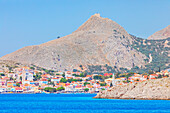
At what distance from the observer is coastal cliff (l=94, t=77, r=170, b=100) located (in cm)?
13175

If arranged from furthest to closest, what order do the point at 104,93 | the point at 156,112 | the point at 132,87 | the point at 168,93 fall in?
the point at 104,93, the point at 132,87, the point at 168,93, the point at 156,112

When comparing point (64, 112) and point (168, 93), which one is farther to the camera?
point (168, 93)

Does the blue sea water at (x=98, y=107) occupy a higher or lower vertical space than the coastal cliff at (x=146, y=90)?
lower

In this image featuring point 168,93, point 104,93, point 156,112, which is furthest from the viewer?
point 104,93

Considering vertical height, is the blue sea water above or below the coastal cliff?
below

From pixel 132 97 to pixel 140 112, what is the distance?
4302cm

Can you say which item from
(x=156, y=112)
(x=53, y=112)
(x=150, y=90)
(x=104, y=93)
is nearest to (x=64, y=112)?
(x=53, y=112)

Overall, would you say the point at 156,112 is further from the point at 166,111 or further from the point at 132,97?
the point at 132,97

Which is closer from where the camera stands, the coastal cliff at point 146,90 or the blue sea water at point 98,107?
the blue sea water at point 98,107

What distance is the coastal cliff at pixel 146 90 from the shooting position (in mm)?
131750

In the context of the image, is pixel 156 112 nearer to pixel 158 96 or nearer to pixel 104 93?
pixel 158 96

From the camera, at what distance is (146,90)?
443 feet

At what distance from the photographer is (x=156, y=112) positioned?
312 ft

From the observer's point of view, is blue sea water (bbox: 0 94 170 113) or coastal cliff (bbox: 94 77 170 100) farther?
coastal cliff (bbox: 94 77 170 100)
